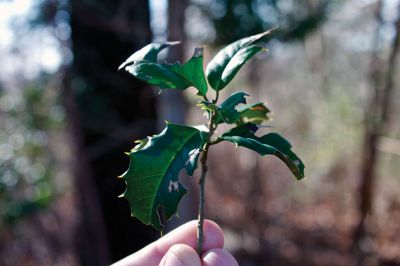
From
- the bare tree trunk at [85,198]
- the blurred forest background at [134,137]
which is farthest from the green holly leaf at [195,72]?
the bare tree trunk at [85,198]

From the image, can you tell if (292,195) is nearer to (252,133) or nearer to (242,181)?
(242,181)

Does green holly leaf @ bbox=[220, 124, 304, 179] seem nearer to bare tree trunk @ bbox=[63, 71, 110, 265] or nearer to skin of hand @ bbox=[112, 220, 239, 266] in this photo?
skin of hand @ bbox=[112, 220, 239, 266]

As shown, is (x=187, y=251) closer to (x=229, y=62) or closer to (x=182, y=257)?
(x=182, y=257)

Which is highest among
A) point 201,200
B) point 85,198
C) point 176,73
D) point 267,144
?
point 176,73

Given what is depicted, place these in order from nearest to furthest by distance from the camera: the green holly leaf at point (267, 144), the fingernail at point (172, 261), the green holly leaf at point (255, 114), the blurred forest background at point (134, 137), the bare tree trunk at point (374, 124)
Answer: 1. the green holly leaf at point (267, 144)
2. the fingernail at point (172, 261)
3. the green holly leaf at point (255, 114)
4. the blurred forest background at point (134, 137)
5. the bare tree trunk at point (374, 124)

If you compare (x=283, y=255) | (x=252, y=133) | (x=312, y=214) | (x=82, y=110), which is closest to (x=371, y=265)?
(x=283, y=255)

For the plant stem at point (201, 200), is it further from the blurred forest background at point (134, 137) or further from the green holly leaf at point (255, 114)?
the blurred forest background at point (134, 137)

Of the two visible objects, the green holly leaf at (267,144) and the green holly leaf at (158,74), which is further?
the green holly leaf at (158,74)

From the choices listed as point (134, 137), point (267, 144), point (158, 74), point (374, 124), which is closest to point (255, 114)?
point (267, 144)
